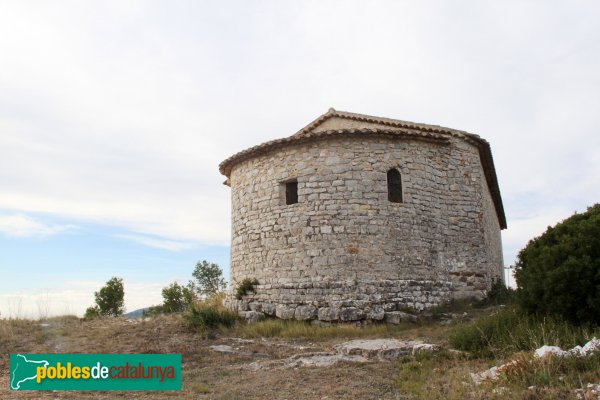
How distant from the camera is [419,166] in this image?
12375 mm

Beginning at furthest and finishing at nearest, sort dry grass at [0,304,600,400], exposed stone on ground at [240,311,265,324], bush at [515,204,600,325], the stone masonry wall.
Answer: exposed stone on ground at [240,311,265,324], the stone masonry wall, bush at [515,204,600,325], dry grass at [0,304,600,400]

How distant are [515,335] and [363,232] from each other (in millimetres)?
4868

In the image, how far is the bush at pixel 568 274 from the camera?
712 cm

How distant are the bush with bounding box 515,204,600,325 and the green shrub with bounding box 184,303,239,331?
6686mm

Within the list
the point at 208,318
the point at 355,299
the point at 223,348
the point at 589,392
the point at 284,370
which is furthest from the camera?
the point at 208,318

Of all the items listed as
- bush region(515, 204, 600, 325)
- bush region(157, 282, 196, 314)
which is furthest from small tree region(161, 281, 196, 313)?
bush region(515, 204, 600, 325)

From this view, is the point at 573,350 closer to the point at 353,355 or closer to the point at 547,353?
the point at 547,353

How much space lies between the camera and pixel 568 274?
7.20m

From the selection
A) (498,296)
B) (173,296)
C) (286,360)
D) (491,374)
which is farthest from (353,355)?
(173,296)

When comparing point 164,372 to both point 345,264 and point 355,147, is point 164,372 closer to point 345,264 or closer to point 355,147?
point 345,264

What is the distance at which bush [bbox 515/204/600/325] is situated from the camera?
280 inches

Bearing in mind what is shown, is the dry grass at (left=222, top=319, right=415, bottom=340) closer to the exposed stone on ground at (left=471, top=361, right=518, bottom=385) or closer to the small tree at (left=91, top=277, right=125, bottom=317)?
the exposed stone on ground at (left=471, top=361, right=518, bottom=385)

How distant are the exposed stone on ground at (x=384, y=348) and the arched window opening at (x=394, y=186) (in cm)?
400

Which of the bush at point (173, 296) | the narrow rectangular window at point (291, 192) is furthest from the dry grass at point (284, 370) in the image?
the bush at point (173, 296)
